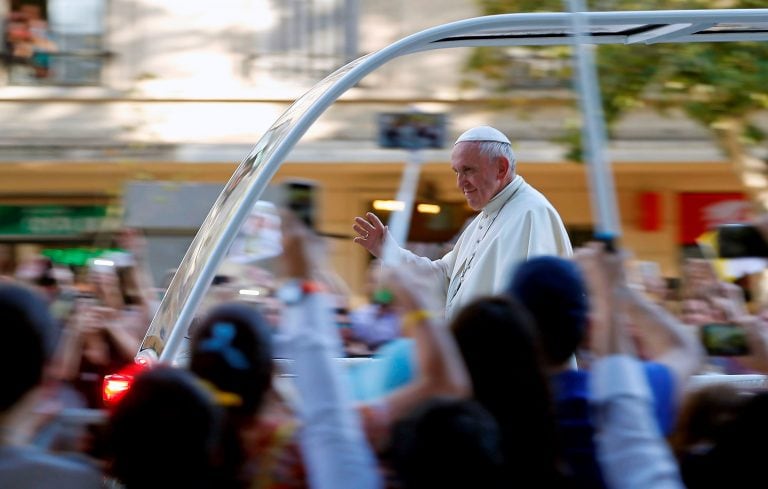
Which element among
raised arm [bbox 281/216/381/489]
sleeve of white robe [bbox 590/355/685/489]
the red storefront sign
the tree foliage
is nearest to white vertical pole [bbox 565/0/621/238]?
sleeve of white robe [bbox 590/355/685/489]

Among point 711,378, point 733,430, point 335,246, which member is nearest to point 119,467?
point 733,430

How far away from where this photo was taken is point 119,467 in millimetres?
2666

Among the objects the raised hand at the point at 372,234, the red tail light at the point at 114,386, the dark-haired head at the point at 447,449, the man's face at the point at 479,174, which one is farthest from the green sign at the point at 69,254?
the dark-haired head at the point at 447,449

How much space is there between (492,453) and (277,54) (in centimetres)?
1320

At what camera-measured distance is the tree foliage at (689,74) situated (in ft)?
35.4

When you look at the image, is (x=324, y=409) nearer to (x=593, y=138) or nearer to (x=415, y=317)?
(x=415, y=317)

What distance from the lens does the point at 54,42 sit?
1556 cm

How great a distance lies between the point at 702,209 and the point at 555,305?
40.5 ft

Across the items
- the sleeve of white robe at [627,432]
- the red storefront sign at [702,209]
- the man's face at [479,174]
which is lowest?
the red storefront sign at [702,209]

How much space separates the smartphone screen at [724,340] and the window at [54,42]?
420 inches

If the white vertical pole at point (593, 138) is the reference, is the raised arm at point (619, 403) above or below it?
below

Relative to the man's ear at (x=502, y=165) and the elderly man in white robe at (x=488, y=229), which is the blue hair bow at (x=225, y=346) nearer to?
the elderly man in white robe at (x=488, y=229)

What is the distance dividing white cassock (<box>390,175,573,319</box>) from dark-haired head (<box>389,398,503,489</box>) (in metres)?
2.26

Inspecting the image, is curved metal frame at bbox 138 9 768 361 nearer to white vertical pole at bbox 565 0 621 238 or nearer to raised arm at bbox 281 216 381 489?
white vertical pole at bbox 565 0 621 238
